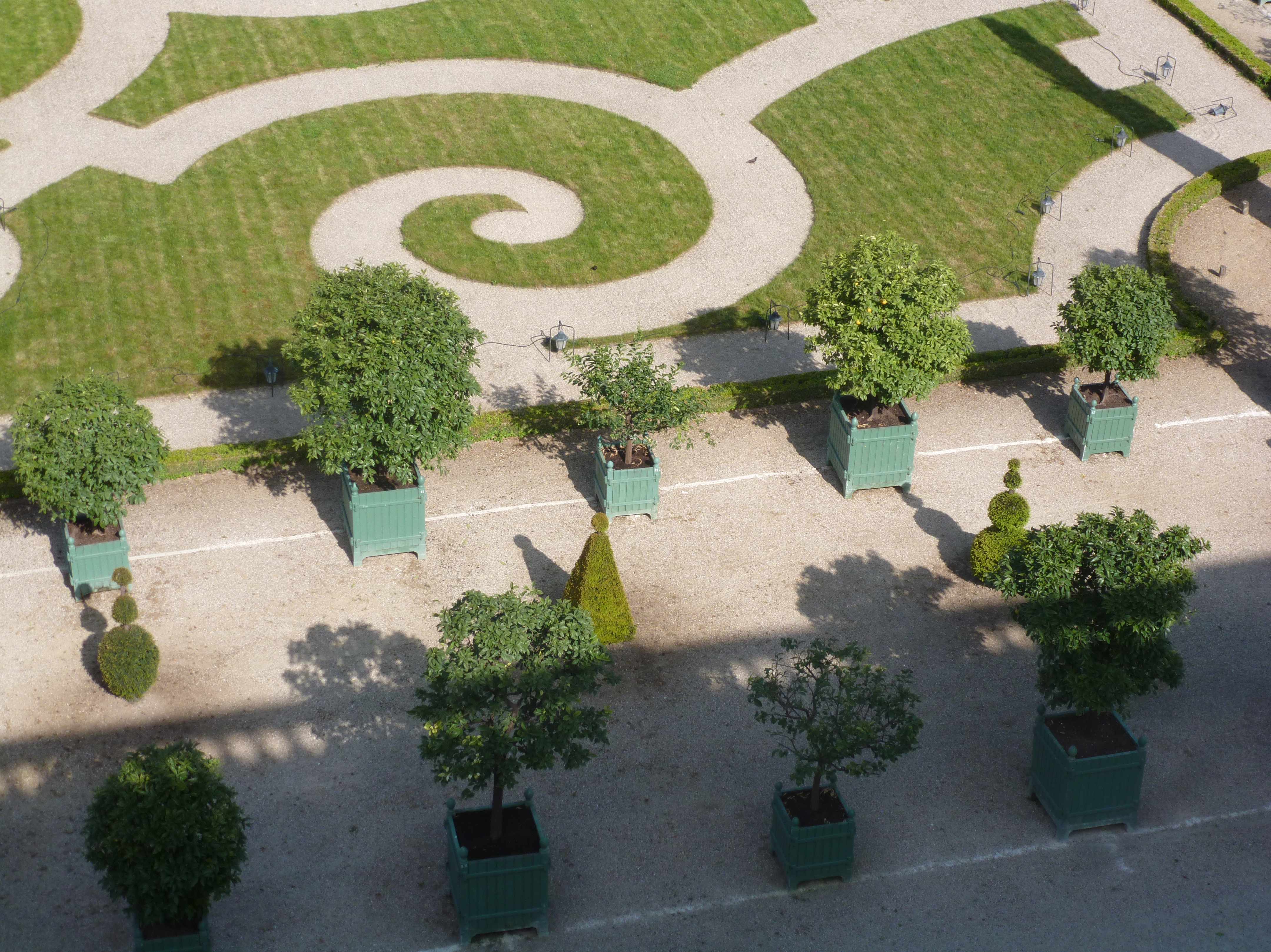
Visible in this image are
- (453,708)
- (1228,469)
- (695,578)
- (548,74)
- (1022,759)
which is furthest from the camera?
(548,74)

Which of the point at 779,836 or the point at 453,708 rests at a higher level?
the point at 453,708

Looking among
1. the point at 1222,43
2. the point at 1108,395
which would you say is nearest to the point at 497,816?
the point at 1108,395

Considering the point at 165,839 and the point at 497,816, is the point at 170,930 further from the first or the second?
the point at 497,816

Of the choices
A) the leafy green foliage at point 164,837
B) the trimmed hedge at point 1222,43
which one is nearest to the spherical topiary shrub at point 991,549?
the leafy green foliage at point 164,837

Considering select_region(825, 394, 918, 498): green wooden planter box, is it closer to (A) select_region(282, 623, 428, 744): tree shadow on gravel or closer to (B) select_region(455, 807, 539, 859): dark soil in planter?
(A) select_region(282, 623, 428, 744): tree shadow on gravel

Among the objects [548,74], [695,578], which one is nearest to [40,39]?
[548,74]

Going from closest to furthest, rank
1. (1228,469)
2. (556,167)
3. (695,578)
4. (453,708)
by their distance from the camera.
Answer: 1. (453,708)
2. (695,578)
3. (1228,469)
4. (556,167)

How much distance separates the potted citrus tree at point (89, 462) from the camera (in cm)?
3431

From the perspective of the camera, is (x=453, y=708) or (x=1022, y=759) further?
(x=1022, y=759)

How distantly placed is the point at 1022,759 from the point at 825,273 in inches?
581

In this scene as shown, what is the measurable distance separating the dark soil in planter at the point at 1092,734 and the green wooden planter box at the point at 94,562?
20.1m

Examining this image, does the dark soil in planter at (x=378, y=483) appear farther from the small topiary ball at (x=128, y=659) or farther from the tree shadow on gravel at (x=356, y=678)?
the small topiary ball at (x=128, y=659)

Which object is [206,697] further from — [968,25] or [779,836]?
[968,25]

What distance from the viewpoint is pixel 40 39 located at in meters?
57.8
